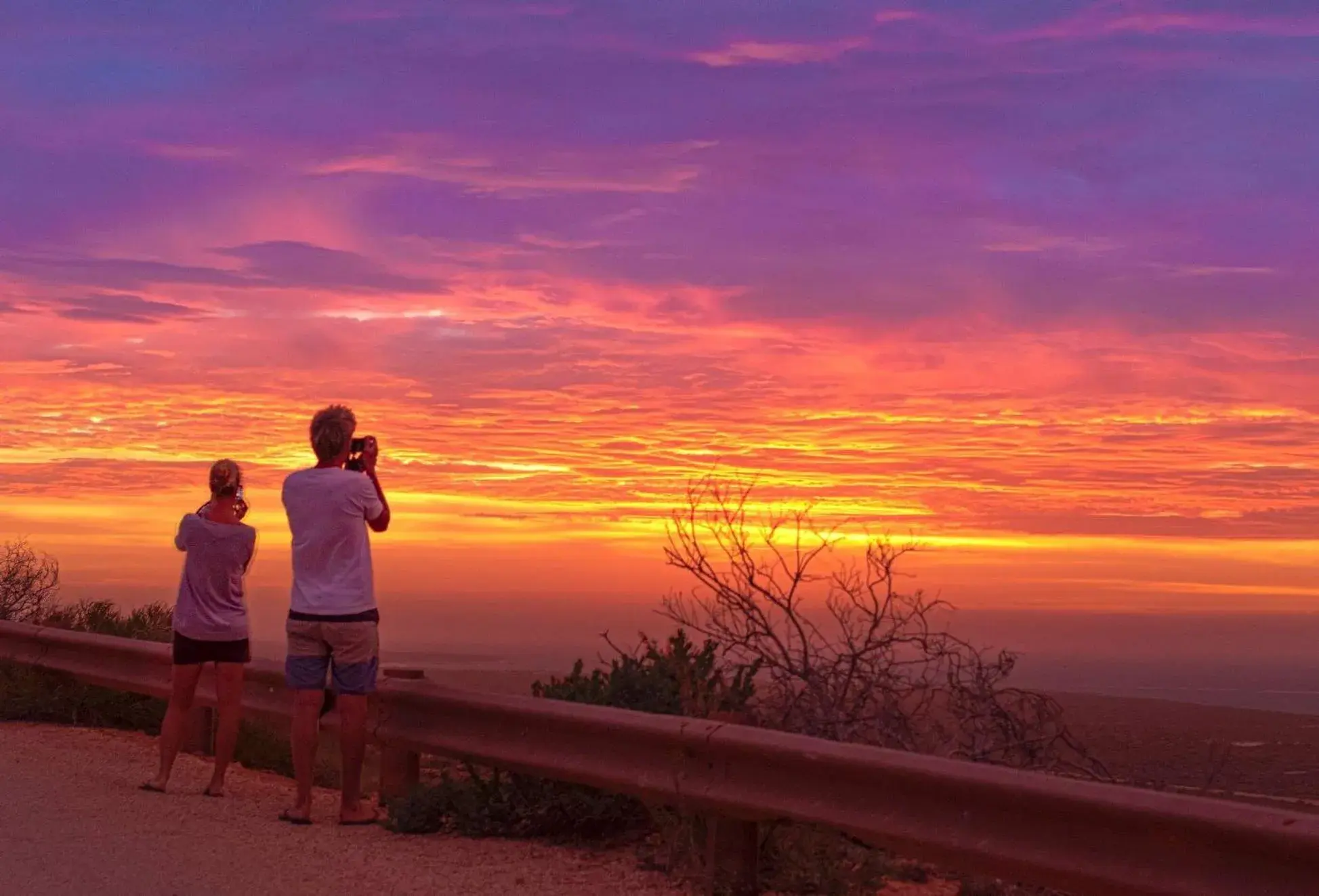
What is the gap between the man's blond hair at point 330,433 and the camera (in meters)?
8.18

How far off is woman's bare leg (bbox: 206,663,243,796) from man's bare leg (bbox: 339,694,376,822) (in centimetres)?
125

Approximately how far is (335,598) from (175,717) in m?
1.95

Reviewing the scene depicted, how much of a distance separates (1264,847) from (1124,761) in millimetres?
10578

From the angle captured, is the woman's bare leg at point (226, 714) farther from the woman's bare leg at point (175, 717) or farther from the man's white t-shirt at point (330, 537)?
the man's white t-shirt at point (330, 537)

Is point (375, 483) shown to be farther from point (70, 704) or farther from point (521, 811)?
point (70, 704)

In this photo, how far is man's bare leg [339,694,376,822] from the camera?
8.20 metres

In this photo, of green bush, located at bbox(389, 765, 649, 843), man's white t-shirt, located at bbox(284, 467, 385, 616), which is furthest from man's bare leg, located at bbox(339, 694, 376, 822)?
man's white t-shirt, located at bbox(284, 467, 385, 616)

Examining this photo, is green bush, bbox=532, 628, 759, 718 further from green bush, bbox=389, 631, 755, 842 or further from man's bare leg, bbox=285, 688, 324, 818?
man's bare leg, bbox=285, 688, 324, 818

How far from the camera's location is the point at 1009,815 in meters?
5.58

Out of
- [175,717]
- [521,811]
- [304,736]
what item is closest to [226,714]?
[175,717]

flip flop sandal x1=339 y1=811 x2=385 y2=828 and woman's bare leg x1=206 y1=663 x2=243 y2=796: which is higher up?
woman's bare leg x1=206 y1=663 x2=243 y2=796

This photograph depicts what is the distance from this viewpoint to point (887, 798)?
603cm

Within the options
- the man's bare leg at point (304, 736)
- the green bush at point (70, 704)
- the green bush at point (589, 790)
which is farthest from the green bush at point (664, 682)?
the green bush at point (70, 704)

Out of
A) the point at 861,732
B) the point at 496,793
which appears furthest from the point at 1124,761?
the point at 496,793
